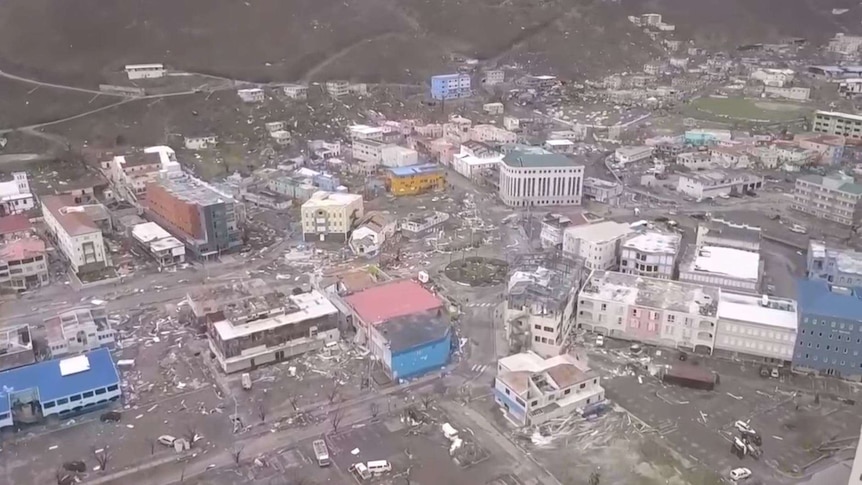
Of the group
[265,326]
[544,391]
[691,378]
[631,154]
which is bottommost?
[691,378]

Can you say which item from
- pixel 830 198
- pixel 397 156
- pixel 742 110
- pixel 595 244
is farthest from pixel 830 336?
pixel 742 110

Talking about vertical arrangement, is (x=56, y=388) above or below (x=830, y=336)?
below

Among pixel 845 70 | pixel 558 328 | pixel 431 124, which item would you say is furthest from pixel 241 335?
pixel 845 70

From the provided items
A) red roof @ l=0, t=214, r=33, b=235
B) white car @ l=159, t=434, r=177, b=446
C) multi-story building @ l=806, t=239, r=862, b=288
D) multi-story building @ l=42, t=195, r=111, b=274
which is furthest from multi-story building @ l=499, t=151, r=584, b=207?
white car @ l=159, t=434, r=177, b=446

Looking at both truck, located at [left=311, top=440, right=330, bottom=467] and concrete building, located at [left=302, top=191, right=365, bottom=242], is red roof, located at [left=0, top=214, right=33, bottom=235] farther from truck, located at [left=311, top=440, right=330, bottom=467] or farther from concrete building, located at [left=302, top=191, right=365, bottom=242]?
truck, located at [left=311, top=440, right=330, bottom=467]

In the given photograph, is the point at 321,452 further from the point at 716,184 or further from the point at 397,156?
the point at 716,184

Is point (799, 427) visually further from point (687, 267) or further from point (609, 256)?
point (609, 256)

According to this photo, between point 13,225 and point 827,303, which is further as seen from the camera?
point 13,225

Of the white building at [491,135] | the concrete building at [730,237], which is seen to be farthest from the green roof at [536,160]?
the concrete building at [730,237]
